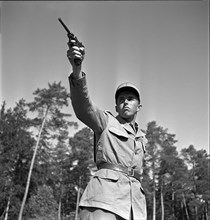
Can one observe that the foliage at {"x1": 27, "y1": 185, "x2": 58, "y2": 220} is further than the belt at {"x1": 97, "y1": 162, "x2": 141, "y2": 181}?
Yes

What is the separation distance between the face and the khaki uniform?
0.13 meters

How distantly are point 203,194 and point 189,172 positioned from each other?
4.20m

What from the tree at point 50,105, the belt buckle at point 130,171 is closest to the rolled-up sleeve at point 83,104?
the belt buckle at point 130,171

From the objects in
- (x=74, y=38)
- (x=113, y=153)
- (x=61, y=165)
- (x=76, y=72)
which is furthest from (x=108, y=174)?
(x=61, y=165)

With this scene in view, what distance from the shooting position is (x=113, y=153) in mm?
2811

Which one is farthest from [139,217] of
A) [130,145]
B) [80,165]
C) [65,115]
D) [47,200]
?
[47,200]

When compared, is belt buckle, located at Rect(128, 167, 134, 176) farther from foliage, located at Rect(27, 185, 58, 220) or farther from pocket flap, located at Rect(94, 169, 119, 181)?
foliage, located at Rect(27, 185, 58, 220)

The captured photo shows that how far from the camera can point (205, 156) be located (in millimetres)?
41656

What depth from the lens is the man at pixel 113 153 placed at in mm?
2467

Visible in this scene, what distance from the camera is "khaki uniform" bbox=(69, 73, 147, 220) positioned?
250cm

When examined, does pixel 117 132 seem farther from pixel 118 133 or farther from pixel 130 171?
pixel 130 171

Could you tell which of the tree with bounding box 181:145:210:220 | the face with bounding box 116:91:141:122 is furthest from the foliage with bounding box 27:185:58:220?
the face with bounding box 116:91:141:122

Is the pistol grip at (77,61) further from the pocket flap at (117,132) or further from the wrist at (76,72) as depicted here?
the pocket flap at (117,132)

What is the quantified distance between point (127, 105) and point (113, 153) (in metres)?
0.65
